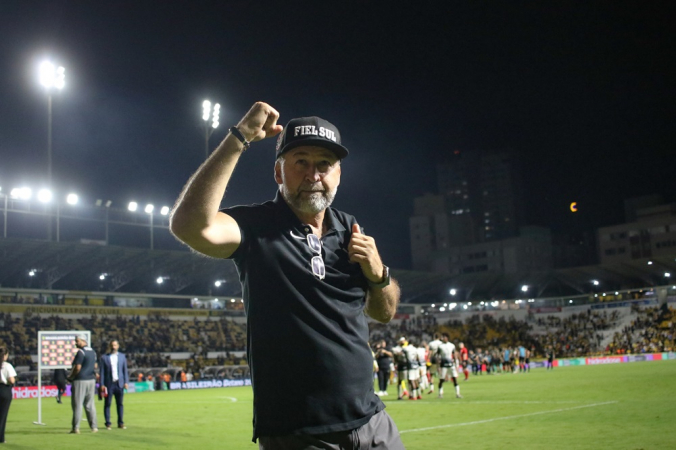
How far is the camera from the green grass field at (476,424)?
1144 cm

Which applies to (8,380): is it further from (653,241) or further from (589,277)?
(653,241)

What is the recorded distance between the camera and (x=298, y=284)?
299 cm

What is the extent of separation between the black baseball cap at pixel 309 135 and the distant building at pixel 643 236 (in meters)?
95.3

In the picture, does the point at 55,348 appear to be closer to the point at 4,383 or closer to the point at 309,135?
the point at 4,383

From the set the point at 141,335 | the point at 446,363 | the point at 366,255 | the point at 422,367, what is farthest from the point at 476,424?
the point at 141,335

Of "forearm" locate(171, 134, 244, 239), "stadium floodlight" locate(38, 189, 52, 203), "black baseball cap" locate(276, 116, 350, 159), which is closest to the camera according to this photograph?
"forearm" locate(171, 134, 244, 239)

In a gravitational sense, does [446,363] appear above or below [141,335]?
below

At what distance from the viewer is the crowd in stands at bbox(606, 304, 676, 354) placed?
5840 cm

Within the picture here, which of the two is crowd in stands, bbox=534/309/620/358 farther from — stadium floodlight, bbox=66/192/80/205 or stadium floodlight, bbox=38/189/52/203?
stadium floodlight, bbox=38/189/52/203

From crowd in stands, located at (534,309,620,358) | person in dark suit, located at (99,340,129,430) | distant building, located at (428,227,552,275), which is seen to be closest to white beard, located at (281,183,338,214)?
person in dark suit, located at (99,340,129,430)

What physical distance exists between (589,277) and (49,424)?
59.0 meters

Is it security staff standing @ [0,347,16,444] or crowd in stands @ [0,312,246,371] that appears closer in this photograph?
security staff standing @ [0,347,16,444]

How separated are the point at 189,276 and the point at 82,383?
40.7 m

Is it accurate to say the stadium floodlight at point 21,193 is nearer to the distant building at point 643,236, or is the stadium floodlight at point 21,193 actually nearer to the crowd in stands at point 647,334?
the crowd in stands at point 647,334
